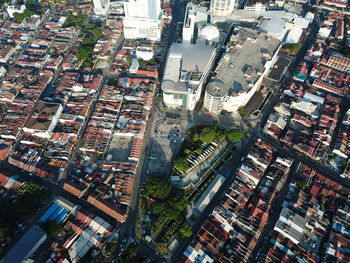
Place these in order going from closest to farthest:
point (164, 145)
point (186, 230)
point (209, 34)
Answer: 1. point (186, 230)
2. point (164, 145)
3. point (209, 34)

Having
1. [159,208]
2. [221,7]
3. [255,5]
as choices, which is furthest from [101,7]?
[159,208]

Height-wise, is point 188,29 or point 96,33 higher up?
point 188,29

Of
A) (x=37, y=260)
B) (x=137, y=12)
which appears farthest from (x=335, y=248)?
(x=137, y=12)

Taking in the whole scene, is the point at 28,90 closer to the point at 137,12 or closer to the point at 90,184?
the point at 90,184

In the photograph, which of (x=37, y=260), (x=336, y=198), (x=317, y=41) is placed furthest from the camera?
(x=317, y=41)

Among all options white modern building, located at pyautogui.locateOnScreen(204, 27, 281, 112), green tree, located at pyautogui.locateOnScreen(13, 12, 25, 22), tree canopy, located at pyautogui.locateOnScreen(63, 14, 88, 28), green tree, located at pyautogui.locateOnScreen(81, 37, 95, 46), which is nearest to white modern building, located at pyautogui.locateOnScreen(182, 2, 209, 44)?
white modern building, located at pyautogui.locateOnScreen(204, 27, 281, 112)

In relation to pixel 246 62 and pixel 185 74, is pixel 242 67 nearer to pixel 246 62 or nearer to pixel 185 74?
pixel 246 62
